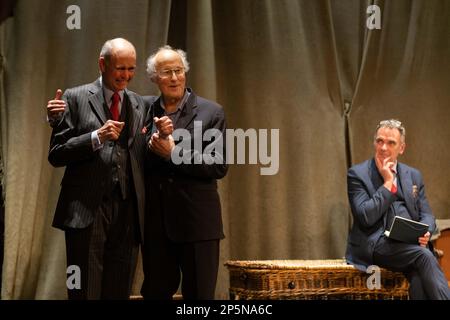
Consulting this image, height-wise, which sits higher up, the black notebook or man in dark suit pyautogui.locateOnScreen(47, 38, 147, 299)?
man in dark suit pyautogui.locateOnScreen(47, 38, 147, 299)

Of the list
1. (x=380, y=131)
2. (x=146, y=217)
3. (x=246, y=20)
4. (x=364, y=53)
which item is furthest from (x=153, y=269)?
(x=364, y=53)

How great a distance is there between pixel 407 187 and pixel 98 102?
1.89m

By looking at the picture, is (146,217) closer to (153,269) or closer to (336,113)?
(153,269)

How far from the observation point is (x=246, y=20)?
14.9ft

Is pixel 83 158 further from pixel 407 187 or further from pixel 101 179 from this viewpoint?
pixel 407 187

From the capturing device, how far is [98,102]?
9.37 feet

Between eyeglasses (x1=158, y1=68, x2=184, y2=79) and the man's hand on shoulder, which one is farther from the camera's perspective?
eyeglasses (x1=158, y1=68, x2=184, y2=79)

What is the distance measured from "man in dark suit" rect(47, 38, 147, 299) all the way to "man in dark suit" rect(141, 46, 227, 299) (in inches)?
4.5

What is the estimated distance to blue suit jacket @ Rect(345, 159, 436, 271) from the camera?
12.3ft

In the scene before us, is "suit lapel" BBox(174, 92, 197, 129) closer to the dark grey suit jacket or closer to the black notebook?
the dark grey suit jacket

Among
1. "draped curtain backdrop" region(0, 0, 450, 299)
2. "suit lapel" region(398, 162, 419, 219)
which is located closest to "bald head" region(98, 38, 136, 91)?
"draped curtain backdrop" region(0, 0, 450, 299)

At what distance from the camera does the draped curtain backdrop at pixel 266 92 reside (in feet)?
13.9

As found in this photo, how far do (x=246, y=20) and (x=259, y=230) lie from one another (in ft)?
4.55

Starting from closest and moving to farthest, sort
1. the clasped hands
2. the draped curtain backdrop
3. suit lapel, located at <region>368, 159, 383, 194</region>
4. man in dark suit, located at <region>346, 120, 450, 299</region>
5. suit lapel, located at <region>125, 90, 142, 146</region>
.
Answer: the clasped hands → suit lapel, located at <region>125, 90, 142, 146</region> → man in dark suit, located at <region>346, 120, 450, 299</region> → suit lapel, located at <region>368, 159, 383, 194</region> → the draped curtain backdrop
